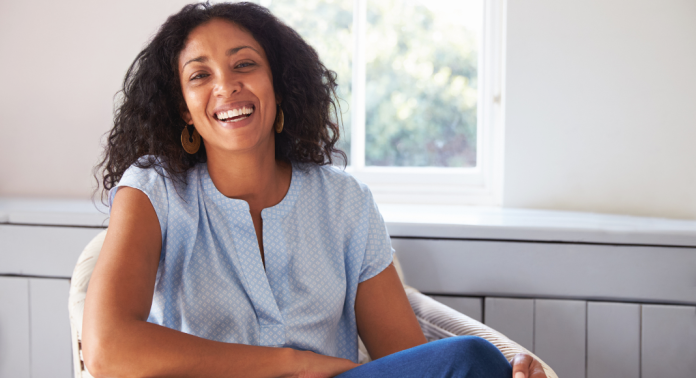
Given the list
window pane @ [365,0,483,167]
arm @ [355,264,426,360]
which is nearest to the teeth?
arm @ [355,264,426,360]

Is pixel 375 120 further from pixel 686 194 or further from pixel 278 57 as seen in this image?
pixel 686 194

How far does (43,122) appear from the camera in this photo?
1.94 m

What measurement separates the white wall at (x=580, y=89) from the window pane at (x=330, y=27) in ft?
1.42

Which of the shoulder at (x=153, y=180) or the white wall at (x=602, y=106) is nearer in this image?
the shoulder at (x=153, y=180)

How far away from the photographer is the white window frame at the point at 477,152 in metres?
1.84

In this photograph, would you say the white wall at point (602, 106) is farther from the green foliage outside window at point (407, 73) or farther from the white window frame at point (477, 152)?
the green foliage outside window at point (407, 73)

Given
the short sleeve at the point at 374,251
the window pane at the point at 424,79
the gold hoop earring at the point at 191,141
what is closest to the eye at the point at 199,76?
the gold hoop earring at the point at 191,141

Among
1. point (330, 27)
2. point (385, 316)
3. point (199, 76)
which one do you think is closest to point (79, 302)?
point (199, 76)

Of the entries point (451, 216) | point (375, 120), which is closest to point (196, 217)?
point (451, 216)

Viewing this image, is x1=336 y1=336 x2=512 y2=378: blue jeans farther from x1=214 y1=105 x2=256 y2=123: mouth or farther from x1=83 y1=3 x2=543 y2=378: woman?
x1=214 y1=105 x2=256 y2=123: mouth

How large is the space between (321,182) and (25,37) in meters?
1.54

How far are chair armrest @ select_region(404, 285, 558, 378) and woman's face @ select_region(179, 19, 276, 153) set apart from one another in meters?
0.58

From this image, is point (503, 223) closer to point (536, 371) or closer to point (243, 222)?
point (536, 371)

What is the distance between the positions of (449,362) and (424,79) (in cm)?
136
